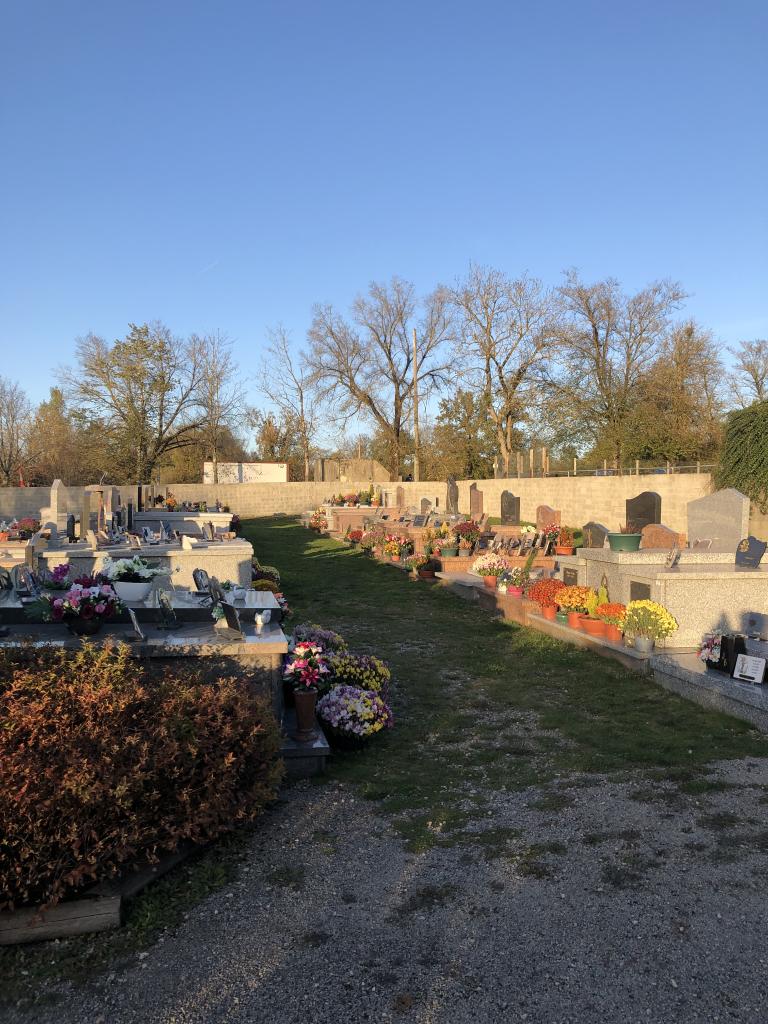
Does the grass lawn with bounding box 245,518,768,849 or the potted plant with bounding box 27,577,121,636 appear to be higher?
the potted plant with bounding box 27,577,121,636

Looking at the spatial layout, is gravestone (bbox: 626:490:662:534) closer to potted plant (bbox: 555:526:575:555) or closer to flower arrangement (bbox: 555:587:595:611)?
potted plant (bbox: 555:526:575:555)

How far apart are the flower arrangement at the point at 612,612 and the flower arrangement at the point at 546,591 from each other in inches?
39.0

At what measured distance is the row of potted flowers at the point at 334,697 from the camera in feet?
17.9

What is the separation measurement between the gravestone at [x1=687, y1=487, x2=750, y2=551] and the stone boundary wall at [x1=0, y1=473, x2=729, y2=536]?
10.9 m

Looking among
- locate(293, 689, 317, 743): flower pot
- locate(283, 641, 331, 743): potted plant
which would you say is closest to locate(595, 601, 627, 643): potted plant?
locate(283, 641, 331, 743): potted plant

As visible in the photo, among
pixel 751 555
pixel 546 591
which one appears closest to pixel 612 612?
pixel 546 591

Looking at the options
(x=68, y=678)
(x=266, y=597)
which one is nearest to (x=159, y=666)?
(x=68, y=678)

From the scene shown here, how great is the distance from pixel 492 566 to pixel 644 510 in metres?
5.49

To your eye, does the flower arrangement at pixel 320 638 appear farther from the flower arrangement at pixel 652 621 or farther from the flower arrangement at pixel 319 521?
the flower arrangement at pixel 319 521

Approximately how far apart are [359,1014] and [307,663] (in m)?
3.09

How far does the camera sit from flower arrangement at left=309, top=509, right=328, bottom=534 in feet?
106

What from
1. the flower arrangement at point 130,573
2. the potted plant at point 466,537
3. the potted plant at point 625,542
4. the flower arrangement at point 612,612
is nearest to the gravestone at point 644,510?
the potted plant at point 466,537

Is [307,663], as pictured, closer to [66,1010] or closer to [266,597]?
[266,597]

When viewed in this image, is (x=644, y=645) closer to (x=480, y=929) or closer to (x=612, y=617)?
(x=612, y=617)
